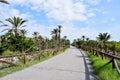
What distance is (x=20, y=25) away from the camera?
56.4 m

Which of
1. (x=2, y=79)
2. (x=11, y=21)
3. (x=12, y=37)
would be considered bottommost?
(x=2, y=79)

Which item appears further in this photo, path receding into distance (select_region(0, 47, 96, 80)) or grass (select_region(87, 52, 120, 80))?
path receding into distance (select_region(0, 47, 96, 80))

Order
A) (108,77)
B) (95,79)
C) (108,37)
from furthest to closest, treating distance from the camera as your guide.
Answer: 1. (108,37)
2. (95,79)
3. (108,77)

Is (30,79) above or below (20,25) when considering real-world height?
below

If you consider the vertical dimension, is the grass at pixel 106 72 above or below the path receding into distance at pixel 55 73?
above

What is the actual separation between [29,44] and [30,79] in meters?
31.8

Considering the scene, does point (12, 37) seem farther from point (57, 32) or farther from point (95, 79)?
point (57, 32)

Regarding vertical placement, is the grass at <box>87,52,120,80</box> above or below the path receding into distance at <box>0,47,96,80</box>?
above

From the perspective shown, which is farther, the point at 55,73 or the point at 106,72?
A: the point at 55,73

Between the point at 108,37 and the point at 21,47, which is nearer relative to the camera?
the point at 21,47

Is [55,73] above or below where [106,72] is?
below

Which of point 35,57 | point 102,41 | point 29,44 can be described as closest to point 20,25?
point 29,44

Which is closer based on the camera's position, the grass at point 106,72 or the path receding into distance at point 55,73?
the grass at point 106,72

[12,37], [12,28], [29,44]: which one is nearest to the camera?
[12,37]
